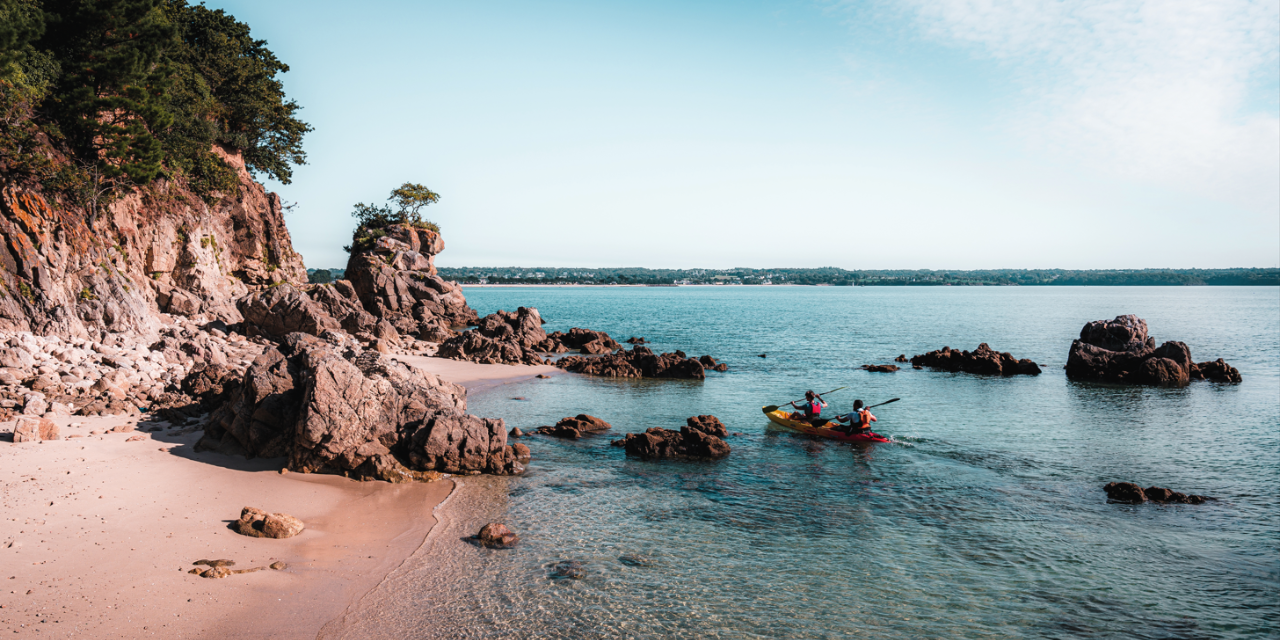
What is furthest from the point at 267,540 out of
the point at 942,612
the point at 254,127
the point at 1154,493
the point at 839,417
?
the point at 254,127

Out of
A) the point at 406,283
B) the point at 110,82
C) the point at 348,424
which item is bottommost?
the point at 348,424

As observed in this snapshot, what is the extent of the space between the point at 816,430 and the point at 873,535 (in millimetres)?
9625

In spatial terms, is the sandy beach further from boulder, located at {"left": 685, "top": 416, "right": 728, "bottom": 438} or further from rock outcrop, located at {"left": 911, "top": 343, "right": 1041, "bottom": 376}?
rock outcrop, located at {"left": 911, "top": 343, "right": 1041, "bottom": 376}

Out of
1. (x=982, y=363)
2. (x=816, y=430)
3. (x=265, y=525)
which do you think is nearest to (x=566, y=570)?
(x=265, y=525)

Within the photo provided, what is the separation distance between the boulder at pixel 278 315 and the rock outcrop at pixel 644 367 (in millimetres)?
14257

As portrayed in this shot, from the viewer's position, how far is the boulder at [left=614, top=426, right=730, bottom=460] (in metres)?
20.1

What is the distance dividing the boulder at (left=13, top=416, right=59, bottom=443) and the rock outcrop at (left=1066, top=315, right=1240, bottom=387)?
46.1 metres

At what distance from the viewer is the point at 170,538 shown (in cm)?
1152

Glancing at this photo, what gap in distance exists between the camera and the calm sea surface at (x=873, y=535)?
34.9 feet

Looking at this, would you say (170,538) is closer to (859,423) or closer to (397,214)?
(859,423)

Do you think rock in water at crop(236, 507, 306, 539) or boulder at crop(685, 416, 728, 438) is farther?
boulder at crop(685, 416, 728, 438)

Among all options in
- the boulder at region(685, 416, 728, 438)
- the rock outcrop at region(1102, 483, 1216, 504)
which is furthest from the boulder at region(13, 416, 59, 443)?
the rock outcrop at region(1102, 483, 1216, 504)

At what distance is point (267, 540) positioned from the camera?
473 inches

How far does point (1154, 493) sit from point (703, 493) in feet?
38.0
